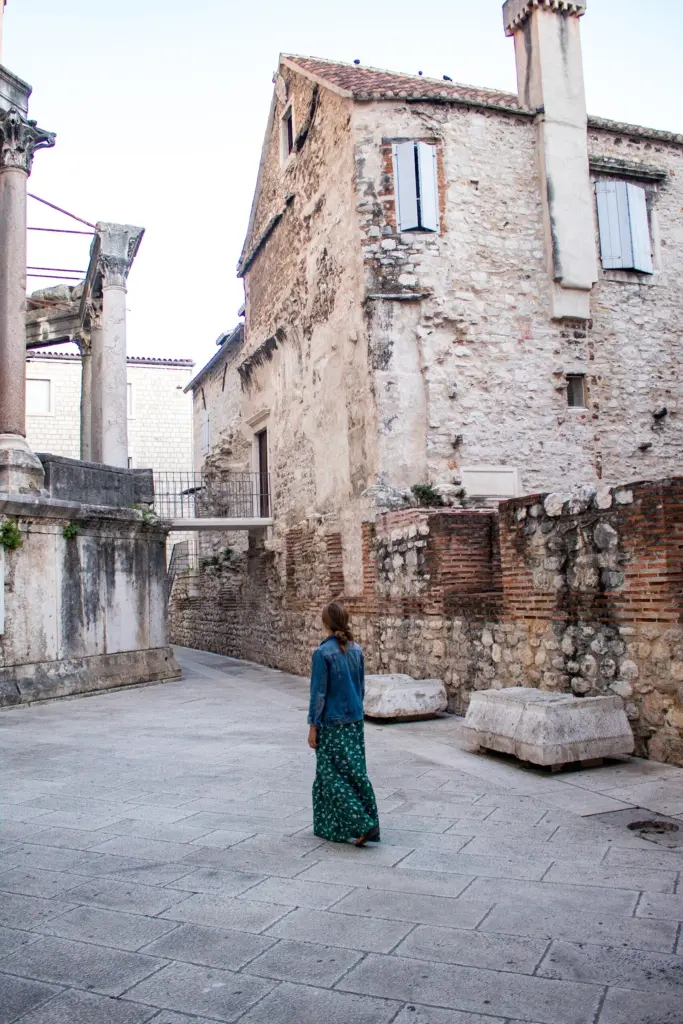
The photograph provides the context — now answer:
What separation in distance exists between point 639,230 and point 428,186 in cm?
396

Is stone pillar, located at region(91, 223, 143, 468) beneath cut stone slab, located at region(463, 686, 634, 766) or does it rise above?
above

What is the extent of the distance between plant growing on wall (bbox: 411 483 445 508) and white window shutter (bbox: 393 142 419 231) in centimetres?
409

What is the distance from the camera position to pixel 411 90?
45.0 ft

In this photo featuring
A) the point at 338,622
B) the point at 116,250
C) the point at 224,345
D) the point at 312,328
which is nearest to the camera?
the point at 338,622

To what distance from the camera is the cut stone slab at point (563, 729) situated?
6.01m

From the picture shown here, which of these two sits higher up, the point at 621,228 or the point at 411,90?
the point at 411,90

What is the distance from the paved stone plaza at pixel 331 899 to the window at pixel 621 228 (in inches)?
416

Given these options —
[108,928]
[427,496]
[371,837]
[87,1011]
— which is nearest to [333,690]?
[371,837]

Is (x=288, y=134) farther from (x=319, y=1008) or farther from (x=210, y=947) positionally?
(x=319, y=1008)

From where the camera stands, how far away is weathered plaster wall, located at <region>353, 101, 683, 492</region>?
42.9ft

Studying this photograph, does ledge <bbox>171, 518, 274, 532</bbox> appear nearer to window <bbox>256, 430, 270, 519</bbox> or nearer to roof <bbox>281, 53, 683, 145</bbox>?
window <bbox>256, 430, 270, 519</bbox>

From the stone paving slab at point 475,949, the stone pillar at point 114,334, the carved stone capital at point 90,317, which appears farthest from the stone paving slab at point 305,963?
the carved stone capital at point 90,317

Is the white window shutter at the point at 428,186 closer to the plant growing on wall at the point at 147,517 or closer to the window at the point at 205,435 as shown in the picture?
the plant growing on wall at the point at 147,517

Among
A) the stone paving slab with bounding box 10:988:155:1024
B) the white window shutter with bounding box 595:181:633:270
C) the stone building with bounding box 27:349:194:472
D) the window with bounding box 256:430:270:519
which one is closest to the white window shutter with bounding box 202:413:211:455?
the window with bounding box 256:430:270:519
